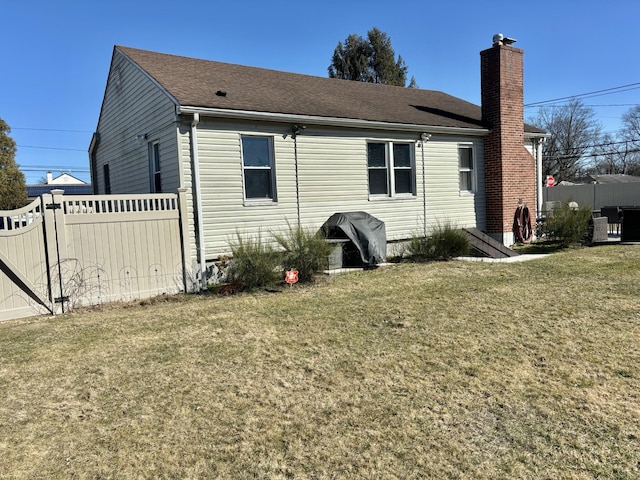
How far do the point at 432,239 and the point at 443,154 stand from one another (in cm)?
278

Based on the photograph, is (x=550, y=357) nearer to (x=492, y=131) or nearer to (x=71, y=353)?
(x=71, y=353)

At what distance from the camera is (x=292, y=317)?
241 inches

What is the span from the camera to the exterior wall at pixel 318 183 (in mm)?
8641

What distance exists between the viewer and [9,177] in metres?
26.9

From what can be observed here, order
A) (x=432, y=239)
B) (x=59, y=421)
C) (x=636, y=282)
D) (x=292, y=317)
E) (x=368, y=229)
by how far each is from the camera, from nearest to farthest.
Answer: (x=59, y=421) < (x=292, y=317) < (x=636, y=282) < (x=368, y=229) < (x=432, y=239)

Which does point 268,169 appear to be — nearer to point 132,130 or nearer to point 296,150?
point 296,150

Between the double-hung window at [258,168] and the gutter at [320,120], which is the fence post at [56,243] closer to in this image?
the gutter at [320,120]

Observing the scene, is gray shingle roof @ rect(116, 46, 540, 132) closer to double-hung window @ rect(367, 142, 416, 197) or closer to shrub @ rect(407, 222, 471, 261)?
double-hung window @ rect(367, 142, 416, 197)

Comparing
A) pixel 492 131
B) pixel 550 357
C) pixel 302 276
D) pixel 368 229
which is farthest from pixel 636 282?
pixel 492 131

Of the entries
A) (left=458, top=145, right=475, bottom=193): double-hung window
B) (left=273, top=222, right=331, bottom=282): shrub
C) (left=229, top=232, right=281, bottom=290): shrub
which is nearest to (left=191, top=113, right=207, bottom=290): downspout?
(left=229, top=232, right=281, bottom=290): shrub

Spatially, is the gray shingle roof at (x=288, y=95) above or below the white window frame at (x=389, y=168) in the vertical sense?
above

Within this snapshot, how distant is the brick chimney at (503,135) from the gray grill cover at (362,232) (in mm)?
4488

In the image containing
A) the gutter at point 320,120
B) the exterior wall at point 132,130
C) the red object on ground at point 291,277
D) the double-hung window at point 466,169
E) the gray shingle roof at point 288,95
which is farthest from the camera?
the double-hung window at point 466,169

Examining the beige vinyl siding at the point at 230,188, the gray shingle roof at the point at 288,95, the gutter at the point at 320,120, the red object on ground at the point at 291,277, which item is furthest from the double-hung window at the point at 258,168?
the red object on ground at the point at 291,277
